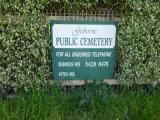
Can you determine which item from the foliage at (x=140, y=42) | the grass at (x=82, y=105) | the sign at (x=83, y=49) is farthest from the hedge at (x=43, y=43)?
the grass at (x=82, y=105)

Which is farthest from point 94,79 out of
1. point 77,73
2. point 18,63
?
point 18,63

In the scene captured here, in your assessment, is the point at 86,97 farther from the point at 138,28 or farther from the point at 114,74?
the point at 138,28

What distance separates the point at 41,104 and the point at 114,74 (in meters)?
1.16

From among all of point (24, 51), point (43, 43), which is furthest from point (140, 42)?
point (24, 51)

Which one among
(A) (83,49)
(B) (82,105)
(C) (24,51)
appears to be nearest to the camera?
(B) (82,105)

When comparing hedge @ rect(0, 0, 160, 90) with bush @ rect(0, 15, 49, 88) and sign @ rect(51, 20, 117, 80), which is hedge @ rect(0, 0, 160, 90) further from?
sign @ rect(51, 20, 117, 80)

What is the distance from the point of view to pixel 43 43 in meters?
5.54

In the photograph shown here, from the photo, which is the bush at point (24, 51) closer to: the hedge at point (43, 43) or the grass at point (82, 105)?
the hedge at point (43, 43)

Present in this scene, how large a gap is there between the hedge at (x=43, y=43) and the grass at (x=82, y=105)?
0.25 metres

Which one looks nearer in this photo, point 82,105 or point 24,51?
point 82,105

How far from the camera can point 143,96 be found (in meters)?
5.63

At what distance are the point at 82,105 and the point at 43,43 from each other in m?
0.92

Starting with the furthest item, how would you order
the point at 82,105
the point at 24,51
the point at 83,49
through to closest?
the point at 83,49
the point at 24,51
the point at 82,105

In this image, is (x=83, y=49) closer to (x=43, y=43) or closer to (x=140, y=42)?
(x=43, y=43)
